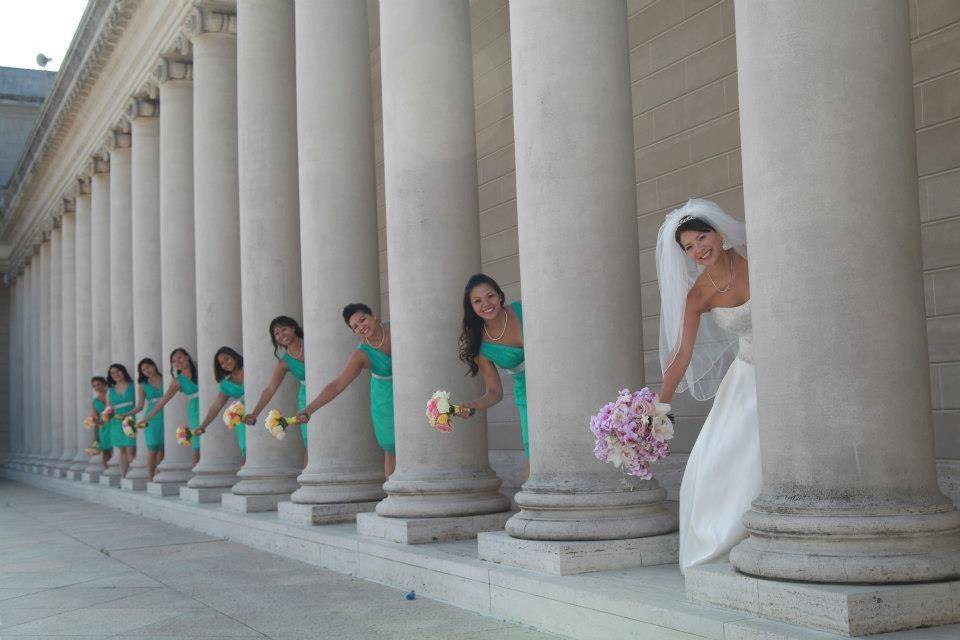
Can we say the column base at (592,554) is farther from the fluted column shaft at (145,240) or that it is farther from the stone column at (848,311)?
the fluted column shaft at (145,240)

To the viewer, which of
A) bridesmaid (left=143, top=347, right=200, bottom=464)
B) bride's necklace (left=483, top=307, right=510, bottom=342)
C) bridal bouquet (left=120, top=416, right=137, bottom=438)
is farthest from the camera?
bridal bouquet (left=120, top=416, right=137, bottom=438)

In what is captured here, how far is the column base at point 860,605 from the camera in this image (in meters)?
11.1

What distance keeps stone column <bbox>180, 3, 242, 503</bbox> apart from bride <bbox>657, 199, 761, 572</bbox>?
72.6 feet

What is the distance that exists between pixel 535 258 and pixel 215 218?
20817 mm

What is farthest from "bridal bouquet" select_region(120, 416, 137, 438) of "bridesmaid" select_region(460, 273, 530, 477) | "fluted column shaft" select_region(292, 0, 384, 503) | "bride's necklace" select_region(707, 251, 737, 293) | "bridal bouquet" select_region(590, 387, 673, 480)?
"bride's necklace" select_region(707, 251, 737, 293)

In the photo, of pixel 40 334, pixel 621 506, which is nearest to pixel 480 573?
pixel 621 506

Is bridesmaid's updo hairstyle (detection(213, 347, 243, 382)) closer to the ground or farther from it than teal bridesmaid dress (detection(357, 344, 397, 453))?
farther from it

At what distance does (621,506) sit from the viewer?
54.4 ft

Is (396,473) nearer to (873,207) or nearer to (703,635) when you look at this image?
(703,635)

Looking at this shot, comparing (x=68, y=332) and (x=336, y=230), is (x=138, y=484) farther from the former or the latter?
(x=336, y=230)

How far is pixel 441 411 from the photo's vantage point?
19.0 meters

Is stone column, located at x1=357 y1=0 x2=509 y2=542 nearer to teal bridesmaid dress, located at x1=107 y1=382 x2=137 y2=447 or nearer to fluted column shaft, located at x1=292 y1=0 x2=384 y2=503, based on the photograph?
fluted column shaft, located at x1=292 y1=0 x2=384 y2=503

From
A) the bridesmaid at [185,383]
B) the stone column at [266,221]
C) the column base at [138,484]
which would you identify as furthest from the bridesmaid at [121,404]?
the stone column at [266,221]

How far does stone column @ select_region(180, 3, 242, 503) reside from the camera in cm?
3541
